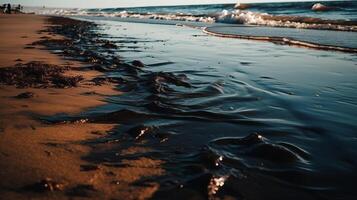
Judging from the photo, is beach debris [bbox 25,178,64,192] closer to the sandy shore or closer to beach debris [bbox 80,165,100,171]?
the sandy shore

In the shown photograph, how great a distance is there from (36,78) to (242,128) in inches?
115

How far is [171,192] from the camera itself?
6.07 ft

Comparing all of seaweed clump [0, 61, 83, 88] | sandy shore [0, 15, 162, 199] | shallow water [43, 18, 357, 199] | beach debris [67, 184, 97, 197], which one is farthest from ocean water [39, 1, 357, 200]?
seaweed clump [0, 61, 83, 88]

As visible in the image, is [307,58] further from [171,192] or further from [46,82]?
[171,192]

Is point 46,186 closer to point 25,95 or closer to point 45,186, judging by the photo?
point 45,186

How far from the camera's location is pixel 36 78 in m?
4.37

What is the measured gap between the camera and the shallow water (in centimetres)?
200

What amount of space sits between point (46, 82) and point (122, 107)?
143cm

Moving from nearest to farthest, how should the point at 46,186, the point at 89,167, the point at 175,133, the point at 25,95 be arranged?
the point at 46,186 < the point at 89,167 < the point at 175,133 < the point at 25,95

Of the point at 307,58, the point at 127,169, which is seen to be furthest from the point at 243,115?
the point at 307,58

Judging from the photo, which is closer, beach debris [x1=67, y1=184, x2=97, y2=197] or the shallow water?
beach debris [x1=67, y1=184, x2=97, y2=197]

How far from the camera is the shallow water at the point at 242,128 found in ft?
6.56

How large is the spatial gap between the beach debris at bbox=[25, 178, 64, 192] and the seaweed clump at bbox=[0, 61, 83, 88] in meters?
2.48

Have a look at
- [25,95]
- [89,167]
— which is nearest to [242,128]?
[89,167]
